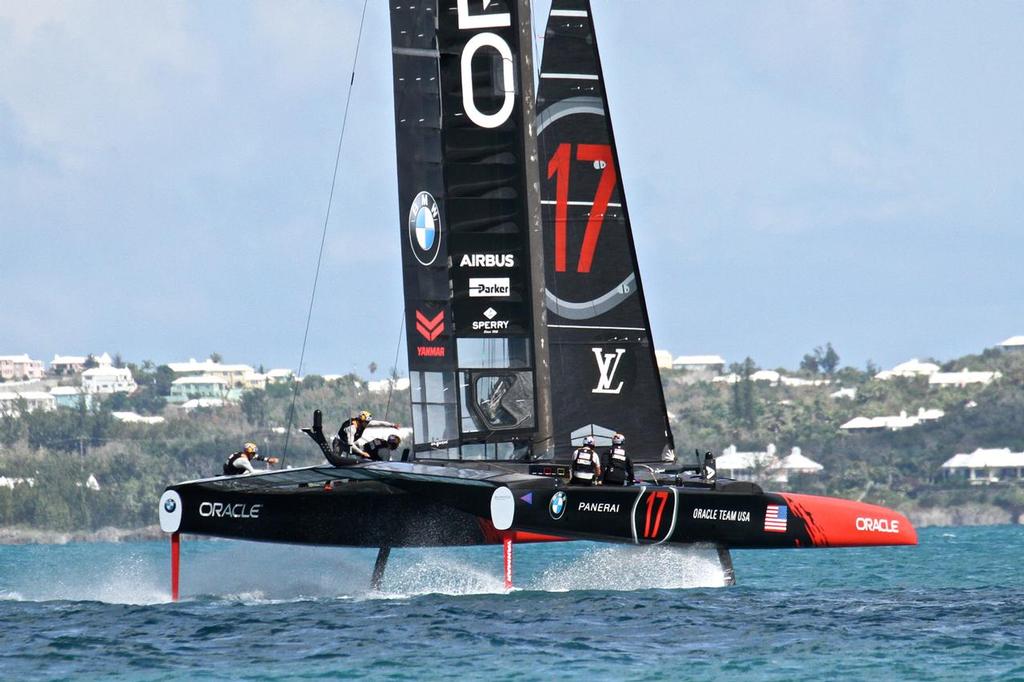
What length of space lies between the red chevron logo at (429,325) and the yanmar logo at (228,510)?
2.56 meters

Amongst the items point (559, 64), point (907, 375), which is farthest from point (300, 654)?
point (907, 375)

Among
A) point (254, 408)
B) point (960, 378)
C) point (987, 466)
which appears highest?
point (960, 378)

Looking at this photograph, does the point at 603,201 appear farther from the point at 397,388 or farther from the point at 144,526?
the point at 397,388

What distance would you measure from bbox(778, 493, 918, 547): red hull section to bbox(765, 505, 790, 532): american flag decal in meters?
0.11

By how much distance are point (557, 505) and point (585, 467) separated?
1.93 feet

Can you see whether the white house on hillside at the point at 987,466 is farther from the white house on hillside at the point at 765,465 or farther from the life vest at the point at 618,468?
the life vest at the point at 618,468

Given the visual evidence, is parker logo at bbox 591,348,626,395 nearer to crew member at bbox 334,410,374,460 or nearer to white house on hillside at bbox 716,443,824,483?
crew member at bbox 334,410,374,460

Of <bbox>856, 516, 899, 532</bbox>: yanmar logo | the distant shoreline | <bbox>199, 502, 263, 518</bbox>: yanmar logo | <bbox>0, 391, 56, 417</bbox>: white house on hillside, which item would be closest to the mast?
<bbox>199, 502, 263, 518</bbox>: yanmar logo

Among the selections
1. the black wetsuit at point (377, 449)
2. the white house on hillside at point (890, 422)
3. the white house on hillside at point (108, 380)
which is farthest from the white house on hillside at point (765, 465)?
the black wetsuit at point (377, 449)

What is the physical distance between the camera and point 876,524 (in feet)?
56.3

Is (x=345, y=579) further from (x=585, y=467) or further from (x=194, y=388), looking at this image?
(x=194, y=388)

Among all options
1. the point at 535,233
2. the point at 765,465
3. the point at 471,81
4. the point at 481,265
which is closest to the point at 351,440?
the point at 481,265

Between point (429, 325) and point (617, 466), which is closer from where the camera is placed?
point (617, 466)

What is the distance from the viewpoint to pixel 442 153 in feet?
58.4
